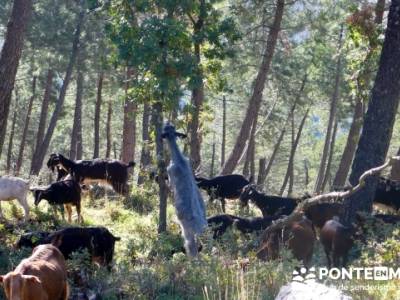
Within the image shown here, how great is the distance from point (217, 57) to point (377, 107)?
4003mm

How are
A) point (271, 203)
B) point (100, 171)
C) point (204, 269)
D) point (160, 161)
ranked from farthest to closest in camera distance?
1. point (100, 171)
2. point (271, 203)
3. point (160, 161)
4. point (204, 269)

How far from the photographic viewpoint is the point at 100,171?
1734cm

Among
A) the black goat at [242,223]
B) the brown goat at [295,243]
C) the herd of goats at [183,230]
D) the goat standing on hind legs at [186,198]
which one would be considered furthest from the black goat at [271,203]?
the brown goat at [295,243]

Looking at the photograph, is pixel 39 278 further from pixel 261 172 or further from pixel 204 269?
pixel 261 172

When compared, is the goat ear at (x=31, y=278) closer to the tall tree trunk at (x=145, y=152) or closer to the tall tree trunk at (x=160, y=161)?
the tall tree trunk at (x=160, y=161)

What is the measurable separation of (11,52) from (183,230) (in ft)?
16.3

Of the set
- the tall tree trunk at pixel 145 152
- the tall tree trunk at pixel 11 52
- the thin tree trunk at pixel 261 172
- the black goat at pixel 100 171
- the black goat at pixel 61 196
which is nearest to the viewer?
the tall tree trunk at pixel 11 52

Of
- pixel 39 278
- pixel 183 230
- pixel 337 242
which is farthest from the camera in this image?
pixel 183 230

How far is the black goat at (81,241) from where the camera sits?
970 centimetres

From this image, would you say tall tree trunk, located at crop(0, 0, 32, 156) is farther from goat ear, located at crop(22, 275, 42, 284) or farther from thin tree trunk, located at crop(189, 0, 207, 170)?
goat ear, located at crop(22, 275, 42, 284)

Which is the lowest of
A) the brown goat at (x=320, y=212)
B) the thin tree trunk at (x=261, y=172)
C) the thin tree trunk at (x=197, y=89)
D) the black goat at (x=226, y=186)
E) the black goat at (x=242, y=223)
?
the black goat at (x=242, y=223)

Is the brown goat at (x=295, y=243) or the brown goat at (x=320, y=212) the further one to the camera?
the brown goat at (x=320, y=212)

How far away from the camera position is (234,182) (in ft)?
55.6

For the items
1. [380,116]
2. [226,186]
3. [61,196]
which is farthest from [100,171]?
[380,116]
